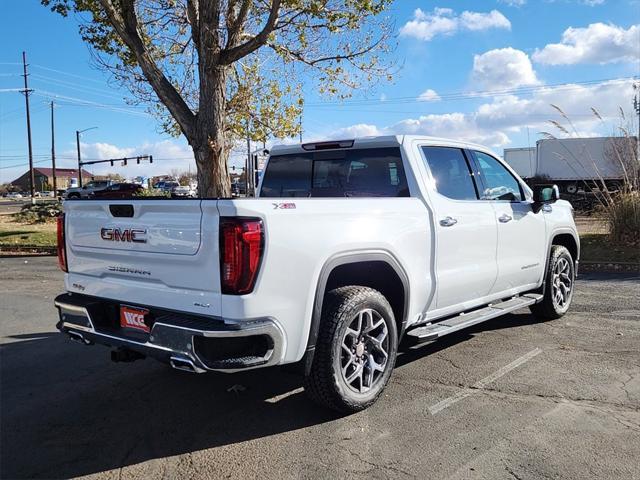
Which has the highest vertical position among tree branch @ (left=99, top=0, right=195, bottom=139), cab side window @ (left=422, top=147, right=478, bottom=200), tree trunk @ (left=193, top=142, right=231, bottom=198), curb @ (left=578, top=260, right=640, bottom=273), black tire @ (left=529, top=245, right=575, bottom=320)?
tree branch @ (left=99, top=0, right=195, bottom=139)

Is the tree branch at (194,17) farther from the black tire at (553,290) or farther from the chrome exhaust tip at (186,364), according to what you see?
→ the chrome exhaust tip at (186,364)

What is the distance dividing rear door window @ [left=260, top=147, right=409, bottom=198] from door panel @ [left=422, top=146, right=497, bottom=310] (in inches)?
12.6

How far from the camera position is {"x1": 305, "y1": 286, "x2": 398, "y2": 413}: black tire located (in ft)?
11.9

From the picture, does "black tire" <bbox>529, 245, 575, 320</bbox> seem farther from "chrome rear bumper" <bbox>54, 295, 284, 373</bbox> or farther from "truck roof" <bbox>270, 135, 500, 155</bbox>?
"chrome rear bumper" <bbox>54, 295, 284, 373</bbox>

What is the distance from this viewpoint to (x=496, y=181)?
561 centimetres

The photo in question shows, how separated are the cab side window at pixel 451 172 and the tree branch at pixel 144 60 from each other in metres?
8.53

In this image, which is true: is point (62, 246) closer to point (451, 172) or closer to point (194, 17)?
point (451, 172)

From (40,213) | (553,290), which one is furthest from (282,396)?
(40,213)

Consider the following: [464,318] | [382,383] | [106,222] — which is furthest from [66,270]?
[464,318]

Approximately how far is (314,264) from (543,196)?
3410 mm

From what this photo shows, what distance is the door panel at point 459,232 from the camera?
180 inches

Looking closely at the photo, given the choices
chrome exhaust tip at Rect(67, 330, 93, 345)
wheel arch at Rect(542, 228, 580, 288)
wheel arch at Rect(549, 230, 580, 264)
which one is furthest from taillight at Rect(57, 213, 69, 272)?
wheel arch at Rect(549, 230, 580, 264)

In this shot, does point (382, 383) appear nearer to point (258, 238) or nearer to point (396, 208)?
point (396, 208)

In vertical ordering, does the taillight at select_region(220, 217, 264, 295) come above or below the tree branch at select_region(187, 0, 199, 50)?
below
